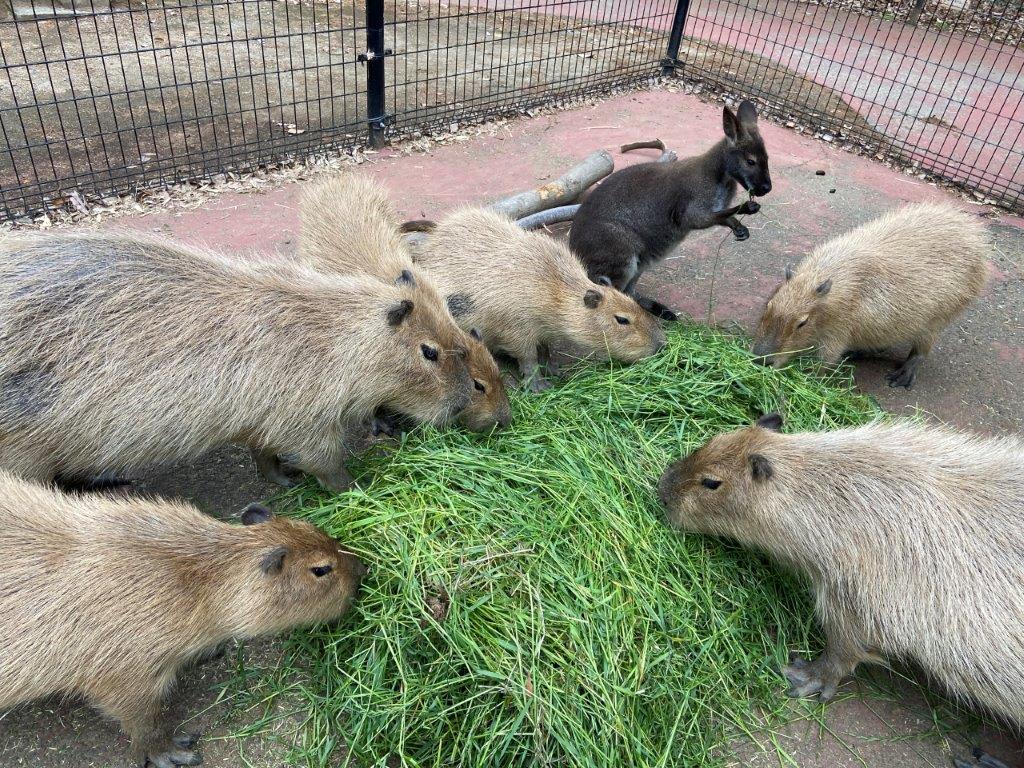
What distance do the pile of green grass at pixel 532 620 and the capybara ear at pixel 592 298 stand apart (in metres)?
1.01

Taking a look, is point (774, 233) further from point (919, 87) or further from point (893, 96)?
point (919, 87)

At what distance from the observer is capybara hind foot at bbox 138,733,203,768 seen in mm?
2582

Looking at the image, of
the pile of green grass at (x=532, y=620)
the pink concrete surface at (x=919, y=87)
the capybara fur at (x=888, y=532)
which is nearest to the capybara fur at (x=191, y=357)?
the pile of green grass at (x=532, y=620)

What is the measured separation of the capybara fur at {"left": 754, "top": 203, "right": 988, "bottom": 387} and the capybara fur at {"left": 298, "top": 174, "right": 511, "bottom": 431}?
171 cm

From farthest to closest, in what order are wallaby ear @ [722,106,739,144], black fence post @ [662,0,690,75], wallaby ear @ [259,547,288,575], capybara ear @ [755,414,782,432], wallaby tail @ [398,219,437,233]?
black fence post @ [662,0,690,75], wallaby tail @ [398,219,437,233], wallaby ear @ [722,106,739,144], capybara ear @ [755,414,782,432], wallaby ear @ [259,547,288,575]

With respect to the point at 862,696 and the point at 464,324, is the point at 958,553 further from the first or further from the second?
the point at 464,324

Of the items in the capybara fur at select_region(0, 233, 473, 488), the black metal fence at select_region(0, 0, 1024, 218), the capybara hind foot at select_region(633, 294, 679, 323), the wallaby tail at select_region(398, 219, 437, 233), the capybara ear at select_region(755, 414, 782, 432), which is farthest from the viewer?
the black metal fence at select_region(0, 0, 1024, 218)

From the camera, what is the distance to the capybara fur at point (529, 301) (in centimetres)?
432

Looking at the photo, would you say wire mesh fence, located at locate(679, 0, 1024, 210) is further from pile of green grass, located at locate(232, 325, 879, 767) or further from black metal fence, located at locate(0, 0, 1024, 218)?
pile of green grass, located at locate(232, 325, 879, 767)

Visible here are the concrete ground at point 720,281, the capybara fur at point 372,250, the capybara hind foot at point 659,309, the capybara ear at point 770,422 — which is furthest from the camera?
the capybara hind foot at point 659,309

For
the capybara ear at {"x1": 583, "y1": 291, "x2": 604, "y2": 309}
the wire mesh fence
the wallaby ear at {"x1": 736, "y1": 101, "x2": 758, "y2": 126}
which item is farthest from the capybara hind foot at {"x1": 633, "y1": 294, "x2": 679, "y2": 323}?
the wire mesh fence

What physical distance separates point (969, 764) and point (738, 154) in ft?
12.2

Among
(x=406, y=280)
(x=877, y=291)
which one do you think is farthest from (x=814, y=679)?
(x=406, y=280)

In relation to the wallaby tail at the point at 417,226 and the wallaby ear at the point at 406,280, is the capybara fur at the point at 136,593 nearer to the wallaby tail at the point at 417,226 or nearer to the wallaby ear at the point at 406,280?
the wallaby ear at the point at 406,280
